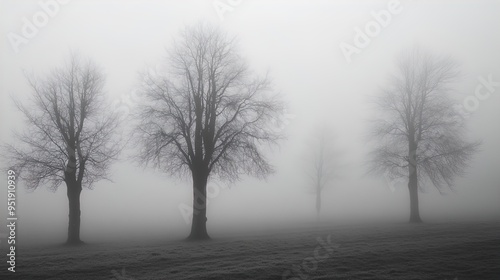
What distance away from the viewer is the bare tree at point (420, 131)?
90.3 ft

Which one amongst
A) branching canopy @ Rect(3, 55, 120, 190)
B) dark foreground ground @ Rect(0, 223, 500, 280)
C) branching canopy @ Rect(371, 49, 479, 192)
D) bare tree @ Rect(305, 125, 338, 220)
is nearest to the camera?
dark foreground ground @ Rect(0, 223, 500, 280)

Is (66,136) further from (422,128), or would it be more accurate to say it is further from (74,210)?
(422,128)

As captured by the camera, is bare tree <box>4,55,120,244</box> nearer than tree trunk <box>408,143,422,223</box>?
Yes

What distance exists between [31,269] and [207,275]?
6856 mm

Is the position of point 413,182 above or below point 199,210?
above

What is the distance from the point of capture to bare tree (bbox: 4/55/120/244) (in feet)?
67.3

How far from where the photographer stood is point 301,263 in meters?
12.3

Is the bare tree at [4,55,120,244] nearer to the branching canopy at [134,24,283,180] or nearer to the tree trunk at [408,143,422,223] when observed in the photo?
the branching canopy at [134,24,283,180]

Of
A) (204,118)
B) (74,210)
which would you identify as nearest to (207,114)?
(204,118)

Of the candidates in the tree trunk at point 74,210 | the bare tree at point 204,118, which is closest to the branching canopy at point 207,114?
the bare tree at point 204,118

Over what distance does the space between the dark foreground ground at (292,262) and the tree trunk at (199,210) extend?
13.9 ft

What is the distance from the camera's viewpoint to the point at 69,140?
21.2 m

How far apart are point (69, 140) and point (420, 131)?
92.7ft

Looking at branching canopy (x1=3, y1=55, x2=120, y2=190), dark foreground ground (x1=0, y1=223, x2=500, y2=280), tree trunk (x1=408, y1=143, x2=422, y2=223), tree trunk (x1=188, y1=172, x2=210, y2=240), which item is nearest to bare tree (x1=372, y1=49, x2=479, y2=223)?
tree trunk (x1=408, y1=143, x2=422, y2=223)
